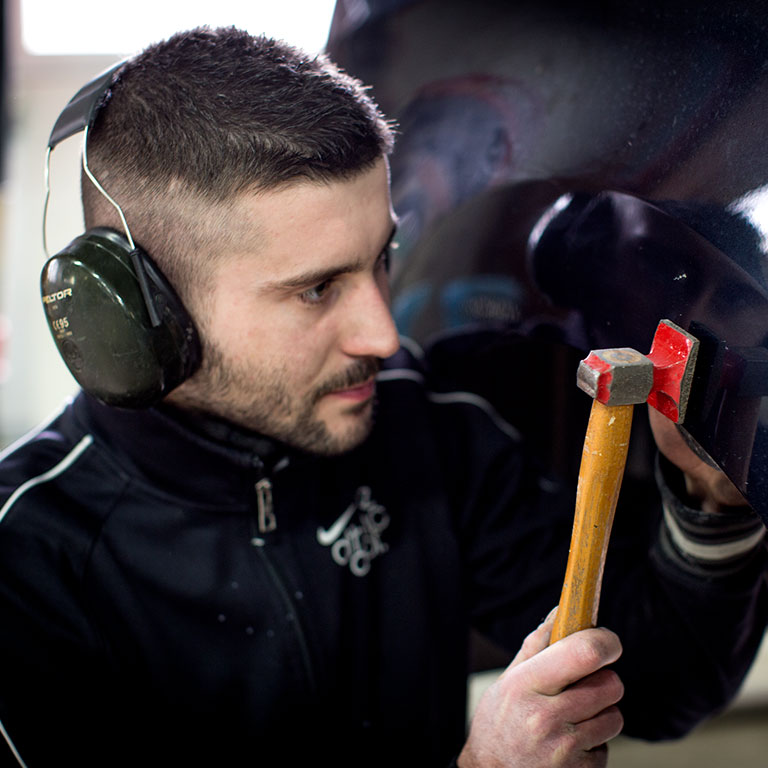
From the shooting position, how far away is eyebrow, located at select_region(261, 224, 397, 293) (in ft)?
2.63

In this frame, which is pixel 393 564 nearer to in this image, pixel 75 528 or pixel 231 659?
pixel 231 659

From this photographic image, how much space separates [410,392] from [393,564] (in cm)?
25

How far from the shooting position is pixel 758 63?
56 cm

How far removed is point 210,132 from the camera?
30.7 inches

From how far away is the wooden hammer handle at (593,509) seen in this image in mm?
550

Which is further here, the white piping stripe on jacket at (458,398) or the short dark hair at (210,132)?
the white piping stripe on jacket at (458,398)

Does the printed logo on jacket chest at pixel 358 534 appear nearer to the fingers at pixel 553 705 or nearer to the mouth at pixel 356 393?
the mouth at pixel 356 393

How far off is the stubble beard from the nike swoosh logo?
0.39ft

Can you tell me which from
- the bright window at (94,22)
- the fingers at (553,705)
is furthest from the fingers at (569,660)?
the bright window at (94,22)

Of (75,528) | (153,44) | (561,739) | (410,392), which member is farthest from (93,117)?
(561,739)

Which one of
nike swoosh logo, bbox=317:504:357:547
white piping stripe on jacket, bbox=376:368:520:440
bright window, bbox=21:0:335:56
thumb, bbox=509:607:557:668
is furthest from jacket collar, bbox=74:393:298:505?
bright window, bbox=21:0:335:56

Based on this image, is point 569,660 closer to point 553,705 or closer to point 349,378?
point 553,705

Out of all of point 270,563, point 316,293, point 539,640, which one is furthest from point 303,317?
point 539,640

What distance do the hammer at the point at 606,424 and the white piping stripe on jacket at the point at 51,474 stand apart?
59 cm
